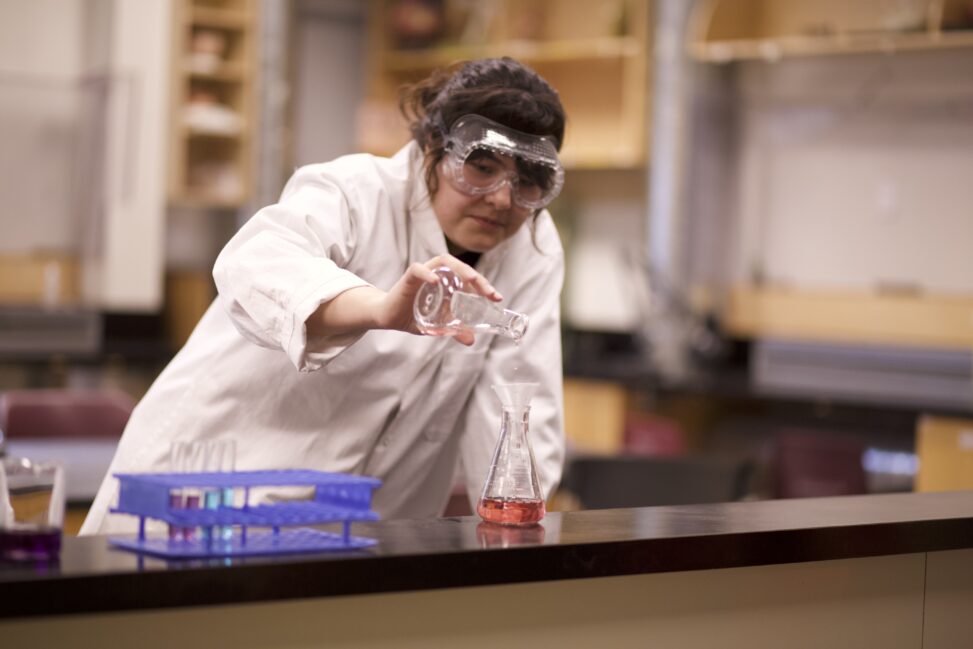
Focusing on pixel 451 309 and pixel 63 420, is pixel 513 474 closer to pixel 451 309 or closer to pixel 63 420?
pixel 451 309

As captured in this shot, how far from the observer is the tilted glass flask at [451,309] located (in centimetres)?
154

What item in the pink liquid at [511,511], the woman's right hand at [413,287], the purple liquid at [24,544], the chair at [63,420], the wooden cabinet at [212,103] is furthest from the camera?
the wooden cabinet at [212,103]

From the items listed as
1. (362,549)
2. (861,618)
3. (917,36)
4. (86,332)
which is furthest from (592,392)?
(362,549)

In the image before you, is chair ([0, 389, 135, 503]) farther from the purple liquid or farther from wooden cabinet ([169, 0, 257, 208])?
wooden cabinet ([169, 0, 257, 208])

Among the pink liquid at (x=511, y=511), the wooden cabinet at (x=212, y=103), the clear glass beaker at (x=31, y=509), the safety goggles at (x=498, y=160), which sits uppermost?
the wooden cabinet at (x=212, y=103)

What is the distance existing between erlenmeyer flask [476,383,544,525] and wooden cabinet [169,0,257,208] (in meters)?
5.94

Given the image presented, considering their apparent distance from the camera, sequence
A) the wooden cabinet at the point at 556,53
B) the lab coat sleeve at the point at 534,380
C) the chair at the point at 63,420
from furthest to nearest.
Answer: the wooden cabinet at the point at 556,53 → the chair at the point at 63,420 → the lab coat sleeve at the point at 534,380

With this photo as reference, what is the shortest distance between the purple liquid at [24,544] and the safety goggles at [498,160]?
832 mm

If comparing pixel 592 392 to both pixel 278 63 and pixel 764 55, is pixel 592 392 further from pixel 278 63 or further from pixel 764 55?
pixel 278 63

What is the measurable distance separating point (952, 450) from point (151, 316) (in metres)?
4.25

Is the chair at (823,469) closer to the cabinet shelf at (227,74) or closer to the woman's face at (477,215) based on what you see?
the woman's face at (477,215)

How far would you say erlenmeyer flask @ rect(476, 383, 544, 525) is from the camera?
165cm

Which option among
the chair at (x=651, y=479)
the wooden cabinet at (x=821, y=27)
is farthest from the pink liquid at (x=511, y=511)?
the wooden cabinet at (x=821, y=27)

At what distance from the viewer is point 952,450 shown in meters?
4.87
